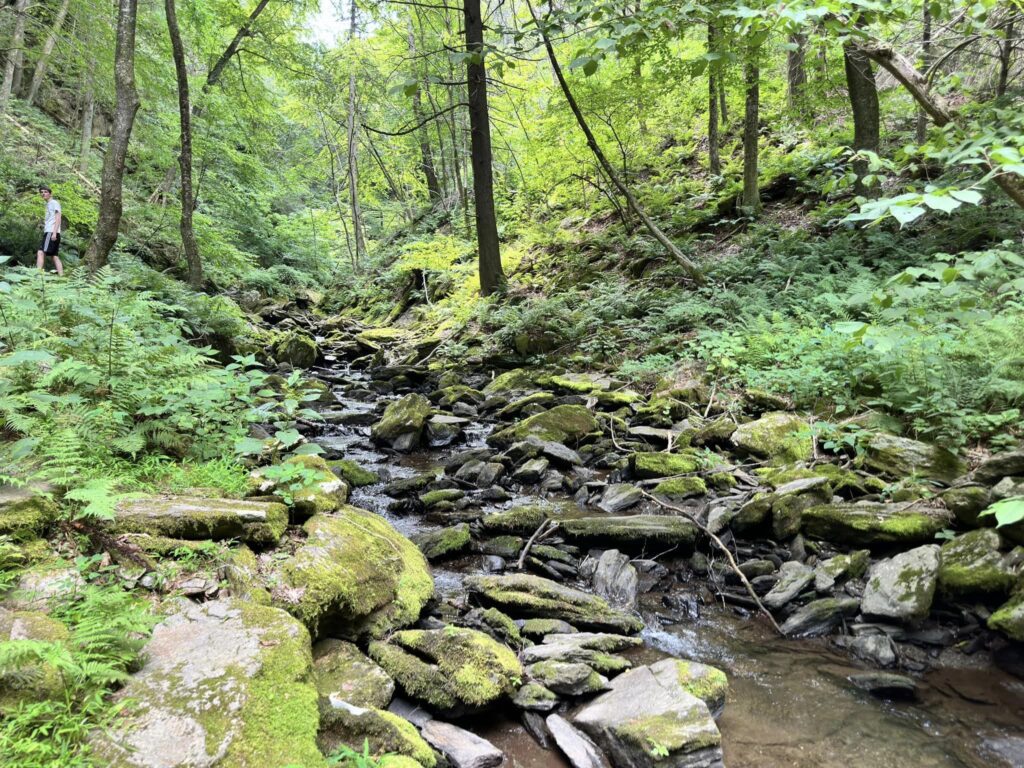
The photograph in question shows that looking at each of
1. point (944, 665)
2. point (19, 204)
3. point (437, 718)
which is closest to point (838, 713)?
point (944, 665)

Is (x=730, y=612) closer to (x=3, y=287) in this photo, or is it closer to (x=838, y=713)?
(x=838, y=713)

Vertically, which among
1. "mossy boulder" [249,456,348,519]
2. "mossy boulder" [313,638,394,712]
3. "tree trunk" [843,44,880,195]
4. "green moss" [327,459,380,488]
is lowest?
"mossy boulder" [313,638,394,712]

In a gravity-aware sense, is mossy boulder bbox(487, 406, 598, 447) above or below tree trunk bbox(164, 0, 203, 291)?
below

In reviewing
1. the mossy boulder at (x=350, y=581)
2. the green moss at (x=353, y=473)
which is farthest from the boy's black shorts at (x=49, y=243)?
the mossy boulder at (x=350, y=581)

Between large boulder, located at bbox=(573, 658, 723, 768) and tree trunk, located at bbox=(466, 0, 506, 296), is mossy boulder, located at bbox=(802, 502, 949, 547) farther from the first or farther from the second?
tree trunk, located at bbox=(466, 0, 506, 296)

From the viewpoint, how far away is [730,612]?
4.22 m

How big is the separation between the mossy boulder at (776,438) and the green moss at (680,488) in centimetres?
84

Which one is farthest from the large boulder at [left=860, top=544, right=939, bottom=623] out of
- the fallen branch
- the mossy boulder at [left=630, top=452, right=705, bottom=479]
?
the mossy boulder at [left=630, top=452, right=705, bottom=479]

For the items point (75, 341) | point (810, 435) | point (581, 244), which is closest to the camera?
point (75, 341)

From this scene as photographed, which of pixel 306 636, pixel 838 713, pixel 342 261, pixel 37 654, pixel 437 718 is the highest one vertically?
pixel 342 261

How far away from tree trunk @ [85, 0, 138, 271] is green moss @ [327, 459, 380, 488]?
5.02 meters

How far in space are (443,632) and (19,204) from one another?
1344cm

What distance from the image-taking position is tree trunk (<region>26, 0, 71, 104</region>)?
12623 mm

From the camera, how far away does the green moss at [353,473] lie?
6.43 m
